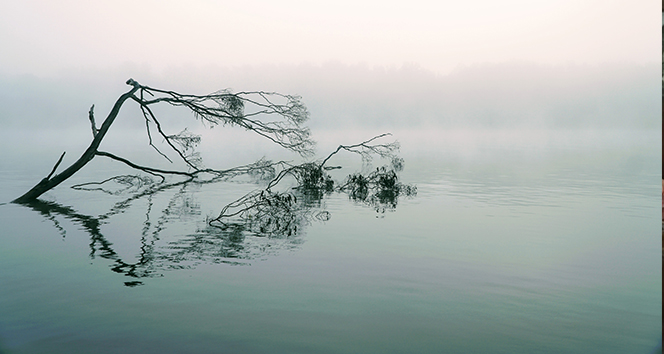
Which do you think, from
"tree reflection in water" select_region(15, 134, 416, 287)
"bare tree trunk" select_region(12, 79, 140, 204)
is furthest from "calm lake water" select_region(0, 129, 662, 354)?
"bare tree trunk" select_region(12, 79, 140, 204)

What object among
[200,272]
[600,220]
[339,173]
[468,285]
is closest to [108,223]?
[200,272]

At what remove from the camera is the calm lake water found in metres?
4.88

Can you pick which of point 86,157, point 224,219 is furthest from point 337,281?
point 86,157

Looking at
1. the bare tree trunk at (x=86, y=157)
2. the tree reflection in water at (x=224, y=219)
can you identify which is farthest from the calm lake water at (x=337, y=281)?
the bare tree trunk at (x=86, y=157)

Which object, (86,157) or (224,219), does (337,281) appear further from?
(86,157)

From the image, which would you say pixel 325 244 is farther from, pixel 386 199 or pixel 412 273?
pixel 386 199

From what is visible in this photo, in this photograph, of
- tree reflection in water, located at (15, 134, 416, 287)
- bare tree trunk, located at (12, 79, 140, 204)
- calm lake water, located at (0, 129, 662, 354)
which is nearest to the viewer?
calm lake water, located at (0, 129, 662, 354)

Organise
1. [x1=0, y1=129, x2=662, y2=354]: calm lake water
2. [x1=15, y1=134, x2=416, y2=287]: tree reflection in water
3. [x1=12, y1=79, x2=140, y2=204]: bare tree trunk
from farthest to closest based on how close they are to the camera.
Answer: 1. [x1=12, y1=79, x2=140, y2=204]: bare tree trunk
2. [x1=15, y1=134, x2=416, y2=287]: tree reflection in water
3. [x1=0, y1=129, x2=662, y2=354]: calm lake water

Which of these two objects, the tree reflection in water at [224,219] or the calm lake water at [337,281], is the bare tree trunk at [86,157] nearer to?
the tree reflection in water at [224,219]

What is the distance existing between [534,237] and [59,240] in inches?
280

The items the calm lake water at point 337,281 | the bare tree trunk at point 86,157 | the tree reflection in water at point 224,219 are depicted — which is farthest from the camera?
the bare tree trunk at point 86,157

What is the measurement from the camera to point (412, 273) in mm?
6754

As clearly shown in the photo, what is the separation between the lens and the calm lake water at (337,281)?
4875mm

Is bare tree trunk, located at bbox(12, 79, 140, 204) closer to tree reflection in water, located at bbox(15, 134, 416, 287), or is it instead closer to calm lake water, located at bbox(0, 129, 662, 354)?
tree reflection in water, located at bbox(15, 134, 416, 287)
